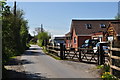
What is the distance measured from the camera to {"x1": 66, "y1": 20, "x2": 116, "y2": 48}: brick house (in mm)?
44438

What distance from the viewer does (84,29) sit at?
46.0m

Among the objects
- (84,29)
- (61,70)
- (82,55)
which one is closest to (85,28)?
(84,29)

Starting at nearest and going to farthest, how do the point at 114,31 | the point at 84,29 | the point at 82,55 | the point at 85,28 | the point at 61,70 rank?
→ the point at 61,70 → the point at 82,55 → the point at 114,31 → the point at 84,29 → the point at 85,28

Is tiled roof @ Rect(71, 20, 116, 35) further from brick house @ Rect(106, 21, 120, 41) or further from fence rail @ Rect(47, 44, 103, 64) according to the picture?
fence rail @ Rect(47, 44, 103, 64)

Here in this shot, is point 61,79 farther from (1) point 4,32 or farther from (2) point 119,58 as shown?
(1) point 4,32

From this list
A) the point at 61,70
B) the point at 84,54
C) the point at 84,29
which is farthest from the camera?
the point at 84,29

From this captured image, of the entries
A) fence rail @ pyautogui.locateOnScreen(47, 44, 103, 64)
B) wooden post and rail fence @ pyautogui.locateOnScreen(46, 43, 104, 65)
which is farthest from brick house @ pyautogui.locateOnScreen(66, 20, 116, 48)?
fence rail @ pyautogui.locateOnScreen(47, 44, 103, 64)

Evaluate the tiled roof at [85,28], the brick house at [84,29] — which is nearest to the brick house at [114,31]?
the brick house at [84,29]

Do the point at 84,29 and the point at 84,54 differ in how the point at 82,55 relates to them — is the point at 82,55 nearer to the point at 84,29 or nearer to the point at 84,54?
the point at 84,54

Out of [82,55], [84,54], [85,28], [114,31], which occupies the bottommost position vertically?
[82,55]

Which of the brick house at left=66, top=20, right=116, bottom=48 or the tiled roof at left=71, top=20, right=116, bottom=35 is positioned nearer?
the brick house at left=66, top=20, right=116, bottom=48

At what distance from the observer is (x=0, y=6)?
1022 cm

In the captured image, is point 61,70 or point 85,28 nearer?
point 61,70

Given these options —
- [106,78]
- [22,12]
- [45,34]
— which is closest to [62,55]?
[106,78]
